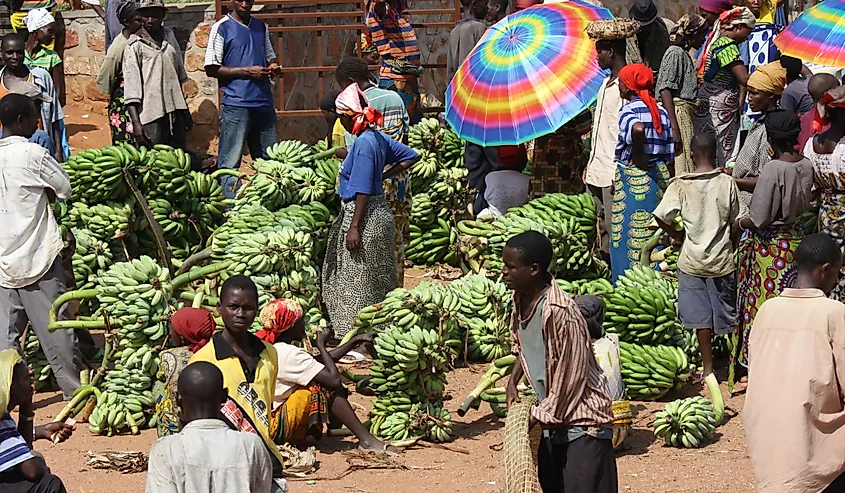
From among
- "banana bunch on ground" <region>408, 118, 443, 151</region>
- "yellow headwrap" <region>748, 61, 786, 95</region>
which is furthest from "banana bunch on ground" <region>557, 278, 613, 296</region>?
"banana bunch on ground" <region>408, 118, 443, 151</region>

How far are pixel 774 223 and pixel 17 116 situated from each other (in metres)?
4.53

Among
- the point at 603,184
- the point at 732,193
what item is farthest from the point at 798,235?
the point at 603,184

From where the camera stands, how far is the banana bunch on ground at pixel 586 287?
815 centimetres

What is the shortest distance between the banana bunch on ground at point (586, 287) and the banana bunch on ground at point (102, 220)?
292cm

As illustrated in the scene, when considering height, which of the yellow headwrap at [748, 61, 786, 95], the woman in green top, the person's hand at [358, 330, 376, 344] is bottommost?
the person's hand at [358, 330, 376, 344]

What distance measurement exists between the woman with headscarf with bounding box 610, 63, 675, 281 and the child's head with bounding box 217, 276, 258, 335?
376 cm

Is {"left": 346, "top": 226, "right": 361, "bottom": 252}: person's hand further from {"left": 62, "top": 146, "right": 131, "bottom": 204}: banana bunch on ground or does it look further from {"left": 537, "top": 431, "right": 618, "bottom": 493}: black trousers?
{"left": 537, "top": 431, "right": 618, "bottom": 493}: black trousers

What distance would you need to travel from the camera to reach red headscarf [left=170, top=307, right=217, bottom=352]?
6227 millimetres

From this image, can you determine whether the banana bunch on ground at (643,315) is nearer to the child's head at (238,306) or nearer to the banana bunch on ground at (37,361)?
the child's head at (238,306)

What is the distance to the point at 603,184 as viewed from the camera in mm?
9031

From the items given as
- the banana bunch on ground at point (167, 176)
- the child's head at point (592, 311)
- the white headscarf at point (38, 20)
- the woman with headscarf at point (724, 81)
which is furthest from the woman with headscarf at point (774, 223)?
the white headscarf at point (38, 20)

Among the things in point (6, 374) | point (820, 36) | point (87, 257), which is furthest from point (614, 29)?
point (6, 374)

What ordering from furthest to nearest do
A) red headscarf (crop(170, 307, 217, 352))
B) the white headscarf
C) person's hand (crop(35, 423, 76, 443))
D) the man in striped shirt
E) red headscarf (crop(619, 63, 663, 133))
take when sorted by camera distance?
the white headscarf
red headscarf (crop(619, 63, 663, 133))
red headscarf (crop(170, 307, 217, 352))
person's hand (crop(35, 423, 76, 443))
the man in striped shirt

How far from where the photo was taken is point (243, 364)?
516cm
